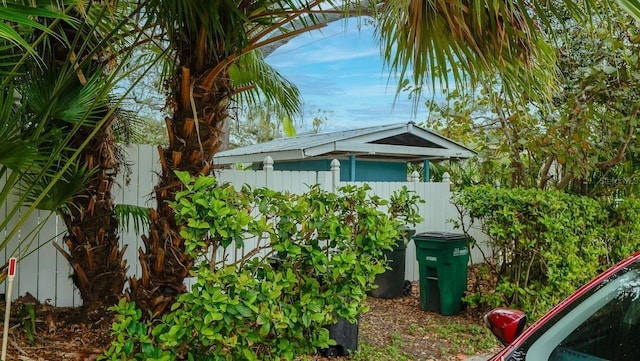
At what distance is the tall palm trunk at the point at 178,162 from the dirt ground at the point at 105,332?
2.58 feet

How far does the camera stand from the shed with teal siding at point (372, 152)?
952 centimetres

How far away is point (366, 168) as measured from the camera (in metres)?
10.8

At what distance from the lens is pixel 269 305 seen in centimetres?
318

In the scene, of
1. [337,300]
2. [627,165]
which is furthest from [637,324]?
[627,165]

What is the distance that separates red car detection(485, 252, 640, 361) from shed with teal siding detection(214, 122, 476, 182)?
716 centimetres

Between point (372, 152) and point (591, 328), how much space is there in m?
7.65

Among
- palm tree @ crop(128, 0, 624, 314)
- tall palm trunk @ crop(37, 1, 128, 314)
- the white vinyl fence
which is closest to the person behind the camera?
palm tree @ crop(128, 0, 624, 314)

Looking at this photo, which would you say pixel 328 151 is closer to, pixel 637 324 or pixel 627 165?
pixel 627 165

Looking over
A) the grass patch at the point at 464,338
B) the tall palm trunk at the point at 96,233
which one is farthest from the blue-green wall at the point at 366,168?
the tall palm trunk at the point at 96,233

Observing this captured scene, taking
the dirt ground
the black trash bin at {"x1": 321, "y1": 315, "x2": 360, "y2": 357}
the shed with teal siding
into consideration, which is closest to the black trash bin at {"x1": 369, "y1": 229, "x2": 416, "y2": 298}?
the dirt ground

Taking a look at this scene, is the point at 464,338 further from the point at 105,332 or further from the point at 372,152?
the point at 372,152

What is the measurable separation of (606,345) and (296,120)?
521cm

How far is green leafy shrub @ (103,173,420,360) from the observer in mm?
2984

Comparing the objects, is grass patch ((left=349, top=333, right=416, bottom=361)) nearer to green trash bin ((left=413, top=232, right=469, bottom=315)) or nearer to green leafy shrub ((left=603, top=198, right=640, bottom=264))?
green trash bin ((left=413, top=232, right=469, bottom=315))
